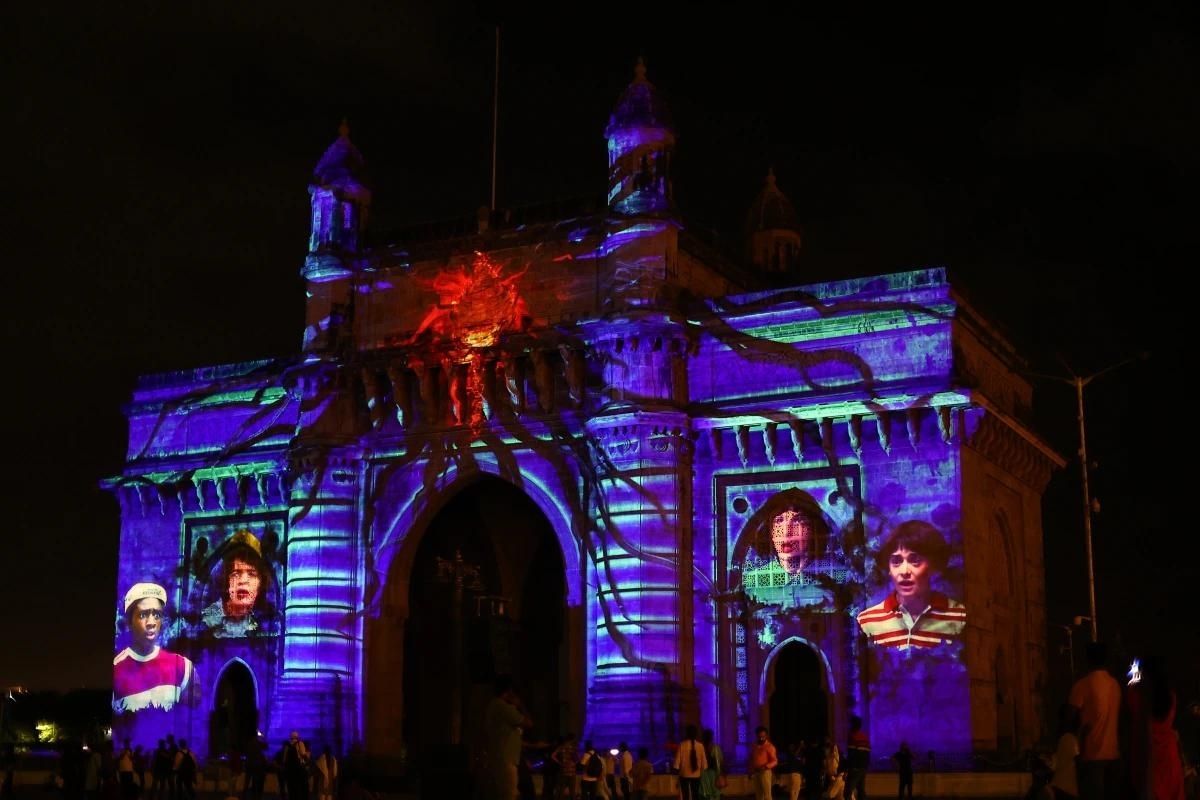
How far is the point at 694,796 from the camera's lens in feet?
86.1

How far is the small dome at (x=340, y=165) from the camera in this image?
139 feet

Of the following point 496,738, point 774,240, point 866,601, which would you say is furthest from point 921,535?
point 496,738

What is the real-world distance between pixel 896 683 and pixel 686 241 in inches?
441

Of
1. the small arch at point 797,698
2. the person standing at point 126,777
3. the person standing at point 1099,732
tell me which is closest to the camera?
the person standing at point 1099,732

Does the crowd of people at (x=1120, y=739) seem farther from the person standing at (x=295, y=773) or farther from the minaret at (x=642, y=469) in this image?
the minaret at (x=642, y=469)

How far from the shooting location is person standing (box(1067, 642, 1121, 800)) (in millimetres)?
12961

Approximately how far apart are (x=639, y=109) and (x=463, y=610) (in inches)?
488

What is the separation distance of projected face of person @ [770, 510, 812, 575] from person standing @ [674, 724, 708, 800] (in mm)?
10353

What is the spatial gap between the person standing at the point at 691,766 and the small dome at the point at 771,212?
2573cm

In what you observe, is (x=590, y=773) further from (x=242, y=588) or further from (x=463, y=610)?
(x=242, y=588)

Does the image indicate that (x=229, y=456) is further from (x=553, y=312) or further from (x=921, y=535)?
(x=921, y=535)

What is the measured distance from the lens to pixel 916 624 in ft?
113

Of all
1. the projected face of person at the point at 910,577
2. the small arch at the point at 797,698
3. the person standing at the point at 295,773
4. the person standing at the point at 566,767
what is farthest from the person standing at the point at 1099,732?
the small arch at the point at 797,698

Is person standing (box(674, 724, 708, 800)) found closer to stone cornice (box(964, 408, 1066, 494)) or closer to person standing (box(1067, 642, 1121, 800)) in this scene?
stone cornice (box(964, 408, 1066, 494))
